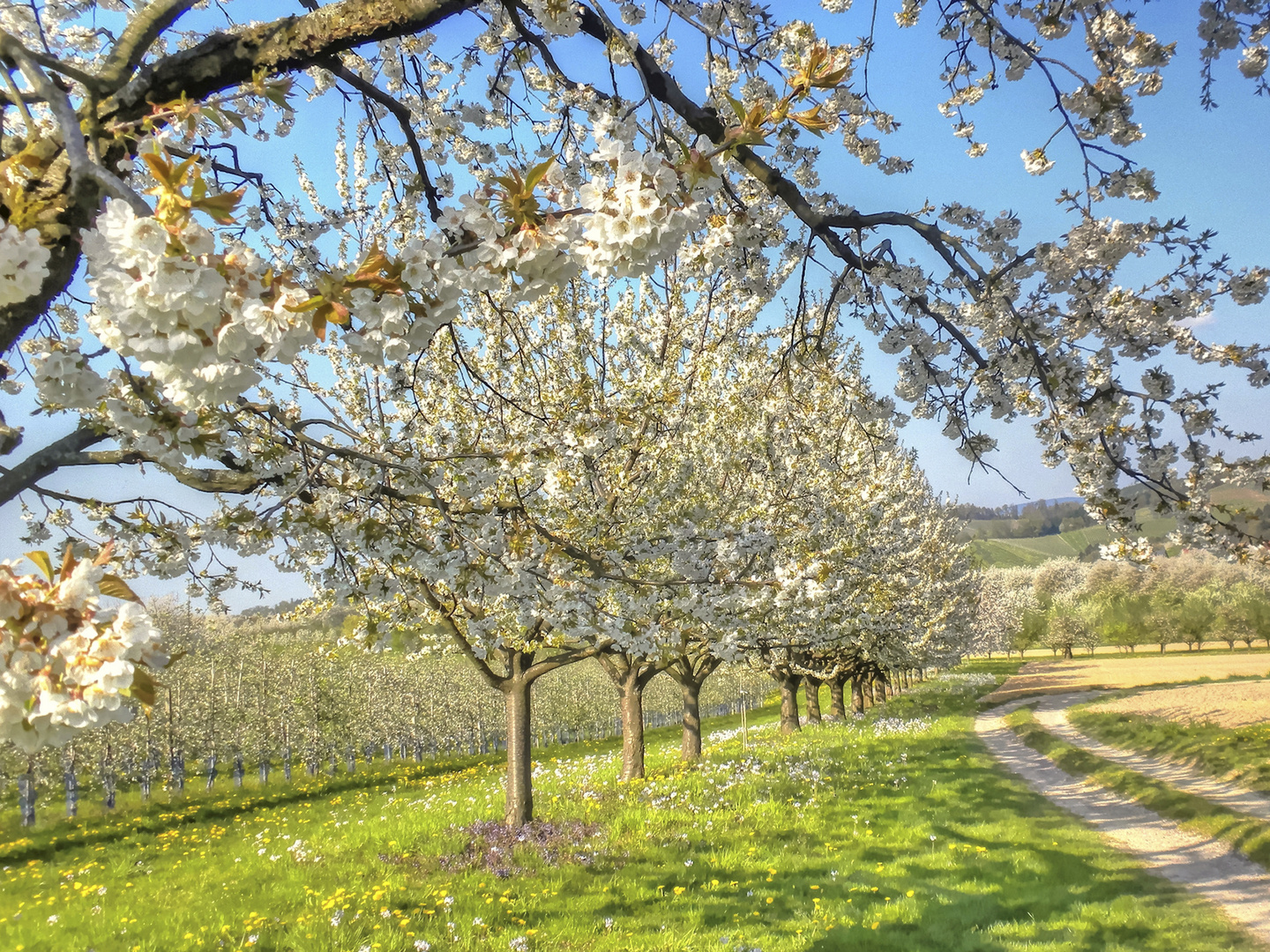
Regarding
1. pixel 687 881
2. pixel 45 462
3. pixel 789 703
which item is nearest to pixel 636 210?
pixel 45 462

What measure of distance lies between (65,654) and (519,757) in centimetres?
998

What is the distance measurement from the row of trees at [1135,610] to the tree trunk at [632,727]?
152 ft

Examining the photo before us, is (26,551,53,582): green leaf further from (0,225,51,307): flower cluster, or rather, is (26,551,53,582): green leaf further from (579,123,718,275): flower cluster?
(579,123,718,275): flower cluster

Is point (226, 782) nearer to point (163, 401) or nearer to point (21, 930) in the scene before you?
point (21, 930)

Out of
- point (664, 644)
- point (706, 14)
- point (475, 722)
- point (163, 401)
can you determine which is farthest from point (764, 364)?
point (475, 722)

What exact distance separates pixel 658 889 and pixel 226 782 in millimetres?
28744

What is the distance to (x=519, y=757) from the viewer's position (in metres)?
10.4

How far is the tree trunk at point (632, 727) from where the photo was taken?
13.4 metres

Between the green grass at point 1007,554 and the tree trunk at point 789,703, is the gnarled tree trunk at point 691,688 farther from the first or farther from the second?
the green grass at point 1007,554

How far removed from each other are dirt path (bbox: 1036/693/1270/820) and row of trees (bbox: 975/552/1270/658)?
114 feet

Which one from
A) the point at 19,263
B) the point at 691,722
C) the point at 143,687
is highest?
the point at 19,263

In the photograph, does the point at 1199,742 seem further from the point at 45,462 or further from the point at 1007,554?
the point at 1007,554

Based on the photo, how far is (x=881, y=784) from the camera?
1208cm

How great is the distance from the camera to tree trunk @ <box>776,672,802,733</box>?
21.6 metres
